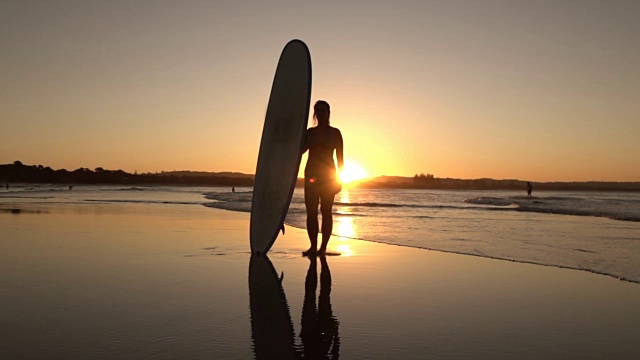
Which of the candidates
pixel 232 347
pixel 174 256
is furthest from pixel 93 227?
pixel 232 347

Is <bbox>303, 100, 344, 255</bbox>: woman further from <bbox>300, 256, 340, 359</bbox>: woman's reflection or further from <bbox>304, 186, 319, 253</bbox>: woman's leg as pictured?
<bbox>300, 256, 340, 359</bbox>: woman's reflection

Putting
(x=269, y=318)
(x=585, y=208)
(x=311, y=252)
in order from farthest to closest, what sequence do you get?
(x=585, y=208) < (x=311, y=252) < (x=269, y=318)

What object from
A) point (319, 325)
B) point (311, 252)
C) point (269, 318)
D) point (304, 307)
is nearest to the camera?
point (319, 325)

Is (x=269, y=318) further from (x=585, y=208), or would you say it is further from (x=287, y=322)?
(x=585, y=208)

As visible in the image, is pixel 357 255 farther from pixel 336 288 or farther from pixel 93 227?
pixel 93 227

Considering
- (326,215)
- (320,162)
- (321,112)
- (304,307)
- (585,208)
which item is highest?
(321,112)

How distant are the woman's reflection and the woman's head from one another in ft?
7.33

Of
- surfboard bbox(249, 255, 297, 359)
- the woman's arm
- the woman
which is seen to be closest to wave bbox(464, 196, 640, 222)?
the woman's arm

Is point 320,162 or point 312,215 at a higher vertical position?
point 320,162

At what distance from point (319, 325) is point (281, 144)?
140 inches

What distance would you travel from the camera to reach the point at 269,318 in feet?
10.5

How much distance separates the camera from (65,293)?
378cm

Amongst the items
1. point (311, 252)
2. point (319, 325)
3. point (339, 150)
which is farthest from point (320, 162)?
point (319, 325)

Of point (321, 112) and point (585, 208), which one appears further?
point (585, 208)
